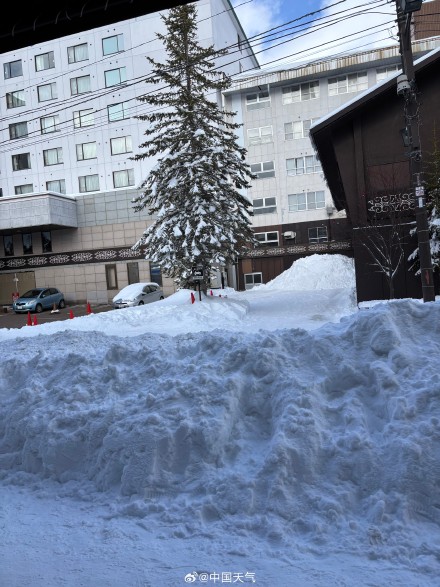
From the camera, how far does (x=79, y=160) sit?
36.3 m

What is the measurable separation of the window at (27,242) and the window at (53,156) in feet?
22.3

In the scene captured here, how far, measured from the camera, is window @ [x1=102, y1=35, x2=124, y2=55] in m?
35.2

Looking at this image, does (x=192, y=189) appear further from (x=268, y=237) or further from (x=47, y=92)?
(x=47, y=92)

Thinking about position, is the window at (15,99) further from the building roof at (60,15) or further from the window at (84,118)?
the building roof at (60,15)

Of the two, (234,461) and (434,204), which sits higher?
(434,204)

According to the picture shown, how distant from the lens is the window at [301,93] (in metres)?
36.4

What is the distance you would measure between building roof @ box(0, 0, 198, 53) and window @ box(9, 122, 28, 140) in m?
36.9

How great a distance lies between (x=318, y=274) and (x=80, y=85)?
25339 millimetres

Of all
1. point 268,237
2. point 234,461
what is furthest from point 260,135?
point 234,461

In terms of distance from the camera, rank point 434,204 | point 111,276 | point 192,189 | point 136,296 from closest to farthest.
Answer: point 434,204 → point 192,189 → point 136,296 → point 111,276

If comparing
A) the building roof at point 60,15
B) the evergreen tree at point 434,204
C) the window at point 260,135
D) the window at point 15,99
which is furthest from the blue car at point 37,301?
the building roof at point 60,15

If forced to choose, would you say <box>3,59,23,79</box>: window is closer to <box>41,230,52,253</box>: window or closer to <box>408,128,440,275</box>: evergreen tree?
<box>41,230,52,253</box>: window

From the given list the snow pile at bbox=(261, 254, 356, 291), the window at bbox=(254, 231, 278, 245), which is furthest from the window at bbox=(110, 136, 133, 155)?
the snow pile at bbox=(261, 254, 356, 291)

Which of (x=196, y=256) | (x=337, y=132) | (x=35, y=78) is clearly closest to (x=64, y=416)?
(x=196, y=256)
